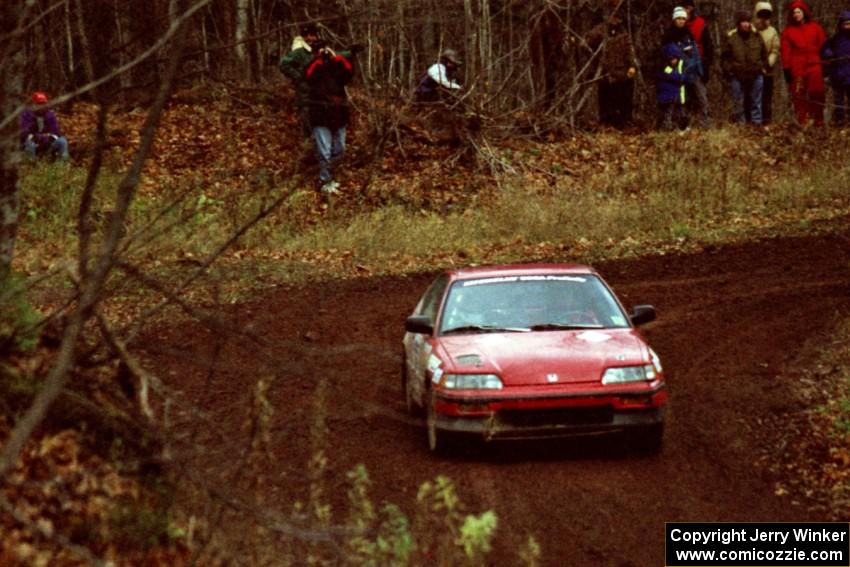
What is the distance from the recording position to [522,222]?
23469 millimetres

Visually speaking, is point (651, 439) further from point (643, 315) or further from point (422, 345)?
point (422, 345)

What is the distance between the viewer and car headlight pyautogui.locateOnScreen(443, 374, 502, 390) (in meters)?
10.6

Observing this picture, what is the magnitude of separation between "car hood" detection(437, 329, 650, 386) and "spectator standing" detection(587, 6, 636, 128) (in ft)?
57.8

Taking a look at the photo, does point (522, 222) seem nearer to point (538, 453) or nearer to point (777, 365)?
point (777, 365)

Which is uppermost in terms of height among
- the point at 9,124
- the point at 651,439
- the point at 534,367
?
the point at 9,124

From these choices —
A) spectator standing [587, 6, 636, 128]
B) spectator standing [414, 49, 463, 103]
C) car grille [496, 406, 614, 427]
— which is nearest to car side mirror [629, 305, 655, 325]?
car grille [496, 406, 614, 427]

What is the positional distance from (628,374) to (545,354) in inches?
25.3

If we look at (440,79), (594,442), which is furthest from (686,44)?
(594,442)

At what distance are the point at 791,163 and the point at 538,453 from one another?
18300 mm

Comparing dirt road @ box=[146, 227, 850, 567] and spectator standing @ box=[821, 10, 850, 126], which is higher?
spectator standing @ box=[821, 10, 850, 126]

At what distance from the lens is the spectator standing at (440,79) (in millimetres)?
25919

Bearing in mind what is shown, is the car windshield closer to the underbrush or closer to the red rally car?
the red rally car

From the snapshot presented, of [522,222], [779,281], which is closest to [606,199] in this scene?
[522,222]

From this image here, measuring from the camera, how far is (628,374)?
35.0ft
